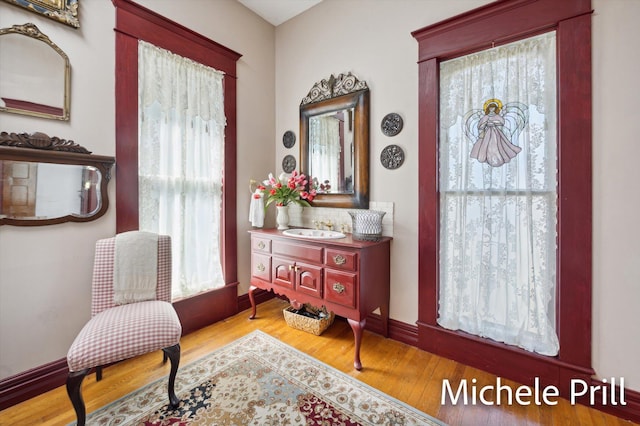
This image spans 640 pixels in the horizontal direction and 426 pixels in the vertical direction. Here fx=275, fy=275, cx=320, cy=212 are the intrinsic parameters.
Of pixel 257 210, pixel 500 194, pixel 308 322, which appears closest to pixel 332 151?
pixel 257 210

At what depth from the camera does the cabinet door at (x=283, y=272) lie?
2467mm

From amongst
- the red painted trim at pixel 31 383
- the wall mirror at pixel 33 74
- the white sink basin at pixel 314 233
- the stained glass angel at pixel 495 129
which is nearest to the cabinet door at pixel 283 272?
the white sink basin at pixel 314 233

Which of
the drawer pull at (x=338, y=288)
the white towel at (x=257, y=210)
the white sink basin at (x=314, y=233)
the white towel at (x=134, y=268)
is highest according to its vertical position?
the white towel at (x=257, y=210)

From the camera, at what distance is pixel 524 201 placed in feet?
6.10

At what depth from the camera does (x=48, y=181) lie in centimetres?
179

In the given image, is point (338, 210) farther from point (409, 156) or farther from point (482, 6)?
point (482, 6)

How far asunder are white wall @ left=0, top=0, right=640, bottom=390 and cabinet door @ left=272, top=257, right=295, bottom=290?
620 mm

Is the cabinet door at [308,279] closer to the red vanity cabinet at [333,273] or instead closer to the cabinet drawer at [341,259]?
the red vanity cabinet at [333,273]

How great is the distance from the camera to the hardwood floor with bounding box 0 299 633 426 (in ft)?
5.17

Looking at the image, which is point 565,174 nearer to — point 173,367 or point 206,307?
point 173,367

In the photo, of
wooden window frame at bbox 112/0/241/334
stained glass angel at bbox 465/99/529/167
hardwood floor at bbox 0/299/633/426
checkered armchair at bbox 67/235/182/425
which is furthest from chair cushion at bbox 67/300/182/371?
stained glass angel at bbox 465/99/529/167

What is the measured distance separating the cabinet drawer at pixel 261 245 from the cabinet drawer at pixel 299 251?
8 centimetres

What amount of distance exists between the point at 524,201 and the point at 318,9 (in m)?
2.73

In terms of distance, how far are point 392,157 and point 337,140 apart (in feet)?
2.08
